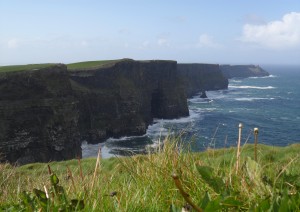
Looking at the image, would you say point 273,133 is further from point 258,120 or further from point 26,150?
point 26,150

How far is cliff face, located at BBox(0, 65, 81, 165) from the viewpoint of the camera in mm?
60188

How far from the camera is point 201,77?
173 meters

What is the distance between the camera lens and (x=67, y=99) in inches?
2702

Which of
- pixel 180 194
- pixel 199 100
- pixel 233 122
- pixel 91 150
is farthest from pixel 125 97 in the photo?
pixel 180 194

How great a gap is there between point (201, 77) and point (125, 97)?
8796cm

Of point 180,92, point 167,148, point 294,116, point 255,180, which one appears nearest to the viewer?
point 255,180

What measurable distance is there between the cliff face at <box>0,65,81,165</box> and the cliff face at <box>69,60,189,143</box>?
1197cm

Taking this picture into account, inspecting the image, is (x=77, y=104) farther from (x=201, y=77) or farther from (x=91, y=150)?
(x=201, y=77)

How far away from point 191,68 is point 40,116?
4409 inches

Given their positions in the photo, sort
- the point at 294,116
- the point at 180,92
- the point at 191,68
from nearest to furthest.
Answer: the point at 294,116 < the point at 180,92 < the point at 191,68

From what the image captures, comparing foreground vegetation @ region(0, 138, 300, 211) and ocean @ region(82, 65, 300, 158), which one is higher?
foreground vegetation @ region(0, 138, 300, 211)

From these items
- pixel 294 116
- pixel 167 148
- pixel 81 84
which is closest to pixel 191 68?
pixel 294 116

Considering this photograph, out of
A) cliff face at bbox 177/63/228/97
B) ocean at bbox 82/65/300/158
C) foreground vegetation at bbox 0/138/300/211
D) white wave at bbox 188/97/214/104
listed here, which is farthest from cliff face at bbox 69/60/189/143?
foreground vegetation at bbox 0/138/300/211

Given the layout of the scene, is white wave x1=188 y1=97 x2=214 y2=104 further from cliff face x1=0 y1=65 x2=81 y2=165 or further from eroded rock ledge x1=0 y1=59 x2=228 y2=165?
cliff face x1=0 y1=65 x2=81 y2=165
